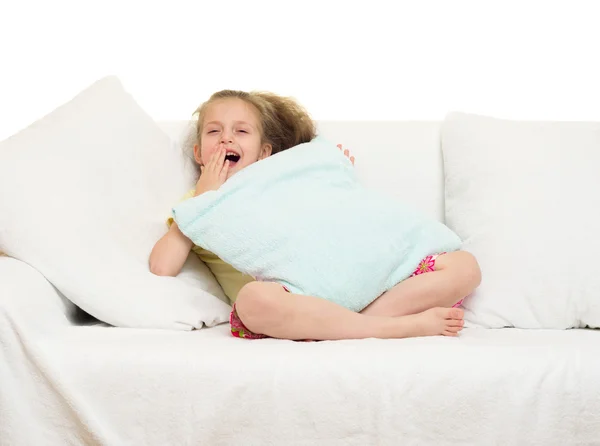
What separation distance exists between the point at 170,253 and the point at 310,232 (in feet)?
1.06

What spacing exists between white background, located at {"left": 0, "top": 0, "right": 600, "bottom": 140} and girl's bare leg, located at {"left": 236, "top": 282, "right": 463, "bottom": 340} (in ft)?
3.28

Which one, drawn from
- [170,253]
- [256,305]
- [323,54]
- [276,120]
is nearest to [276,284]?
[256,305]

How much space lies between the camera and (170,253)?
1765 millimetres

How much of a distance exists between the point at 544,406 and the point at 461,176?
2.65ft

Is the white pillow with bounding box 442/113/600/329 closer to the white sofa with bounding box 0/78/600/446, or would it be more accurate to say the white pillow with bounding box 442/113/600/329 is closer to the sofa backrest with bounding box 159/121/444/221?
the sofa backrest with bounding box 159/121/444/221

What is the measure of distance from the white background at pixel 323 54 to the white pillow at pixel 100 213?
1.55 ft

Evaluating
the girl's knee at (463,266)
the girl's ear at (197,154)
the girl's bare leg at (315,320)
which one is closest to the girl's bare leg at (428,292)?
the girl's knee at (463,266)

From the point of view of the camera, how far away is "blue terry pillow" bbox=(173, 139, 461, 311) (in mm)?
1664

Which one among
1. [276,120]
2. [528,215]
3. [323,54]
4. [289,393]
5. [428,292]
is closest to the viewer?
[289,393]

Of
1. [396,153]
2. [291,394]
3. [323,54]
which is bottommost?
[291,394]

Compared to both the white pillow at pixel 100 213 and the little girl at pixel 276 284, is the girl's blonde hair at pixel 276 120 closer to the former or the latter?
the little girl at pixel 276 284

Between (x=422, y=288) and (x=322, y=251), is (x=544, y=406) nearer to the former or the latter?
(x=422, y=288)

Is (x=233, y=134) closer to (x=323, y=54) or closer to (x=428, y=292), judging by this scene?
(x=323, y=54)

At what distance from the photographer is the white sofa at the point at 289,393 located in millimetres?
1329
